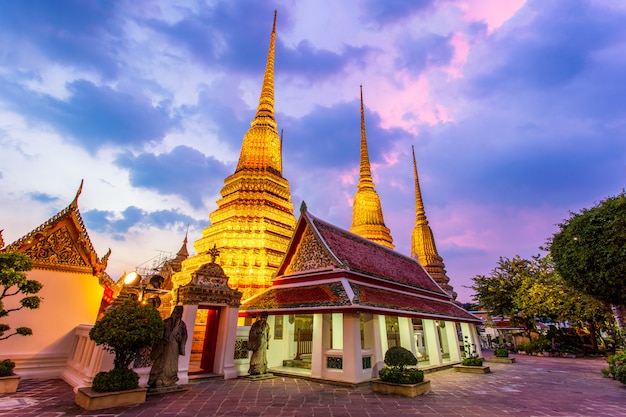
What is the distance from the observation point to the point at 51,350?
987 centimetres

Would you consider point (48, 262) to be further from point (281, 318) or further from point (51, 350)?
point (281, 318)

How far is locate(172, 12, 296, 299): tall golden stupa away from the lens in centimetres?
1759

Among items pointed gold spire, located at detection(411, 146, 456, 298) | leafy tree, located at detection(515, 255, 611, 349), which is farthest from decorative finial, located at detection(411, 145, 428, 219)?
leafy tree, located at detection(515, 255, 611, 349)

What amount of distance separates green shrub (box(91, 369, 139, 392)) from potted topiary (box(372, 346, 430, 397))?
19.8ft

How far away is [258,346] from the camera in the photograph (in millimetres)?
10867

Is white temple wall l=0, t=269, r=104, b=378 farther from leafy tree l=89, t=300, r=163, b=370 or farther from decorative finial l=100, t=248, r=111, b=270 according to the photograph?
leafy tree l=89, t=300, r=163, b=370

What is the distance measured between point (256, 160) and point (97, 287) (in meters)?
13.7

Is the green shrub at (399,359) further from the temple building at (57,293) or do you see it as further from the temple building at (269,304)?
the temple building at (57,293)

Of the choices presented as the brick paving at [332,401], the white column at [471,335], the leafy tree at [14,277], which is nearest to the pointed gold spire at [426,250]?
the white column at [471,335]

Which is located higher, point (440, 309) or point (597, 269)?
point (597, 269)

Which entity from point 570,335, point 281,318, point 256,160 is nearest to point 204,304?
point 281,318

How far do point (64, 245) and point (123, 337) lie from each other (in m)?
6.30

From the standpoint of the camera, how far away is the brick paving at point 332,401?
6320 mm

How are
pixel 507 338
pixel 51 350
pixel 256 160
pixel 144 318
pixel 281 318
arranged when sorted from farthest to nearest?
1. pixel 507 338
2. pixel 256 160
3. pixel 281 318
4. pixel 51 350
5. pixel 144 318
